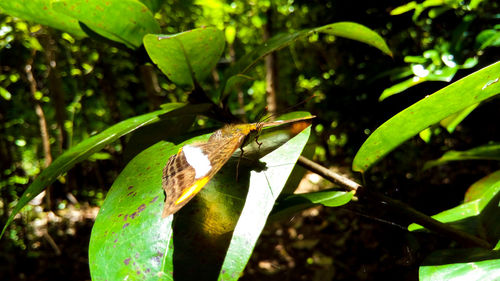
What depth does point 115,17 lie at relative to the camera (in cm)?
72

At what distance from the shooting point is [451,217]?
824 millimetres

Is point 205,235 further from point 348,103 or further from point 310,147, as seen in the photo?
point 348,103

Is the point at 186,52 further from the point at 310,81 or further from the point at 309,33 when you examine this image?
the point at 310,81

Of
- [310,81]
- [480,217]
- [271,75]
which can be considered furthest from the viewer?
[271,75]

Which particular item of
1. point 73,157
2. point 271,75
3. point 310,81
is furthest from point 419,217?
point 271,75

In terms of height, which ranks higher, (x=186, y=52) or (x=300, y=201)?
(x=186, y=52)

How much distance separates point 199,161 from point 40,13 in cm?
46

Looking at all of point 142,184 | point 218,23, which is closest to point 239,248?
point 142,184

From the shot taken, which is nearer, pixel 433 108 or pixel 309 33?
pixel 433 108

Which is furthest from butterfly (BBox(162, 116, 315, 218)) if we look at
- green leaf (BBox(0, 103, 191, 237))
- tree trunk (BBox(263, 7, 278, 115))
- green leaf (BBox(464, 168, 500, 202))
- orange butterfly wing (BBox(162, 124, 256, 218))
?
tree trunk (BBox(263, 7, 278, 115))

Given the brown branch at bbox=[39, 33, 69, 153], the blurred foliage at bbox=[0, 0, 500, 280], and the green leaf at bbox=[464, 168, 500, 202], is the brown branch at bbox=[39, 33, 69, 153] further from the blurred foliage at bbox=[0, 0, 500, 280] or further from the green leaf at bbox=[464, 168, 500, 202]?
the green leaf at bbox=[464, 168, 500, 202]

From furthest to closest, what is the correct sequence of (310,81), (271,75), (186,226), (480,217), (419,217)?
1. (271,75)
2. (310,81)
3. (480,217)
4. (419,217)
5. (186,226)

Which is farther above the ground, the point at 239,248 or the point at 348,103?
the point at 239,248

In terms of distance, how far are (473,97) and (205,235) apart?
474 mm
